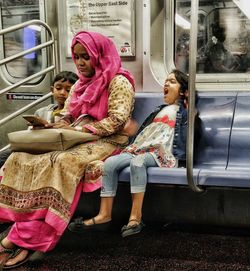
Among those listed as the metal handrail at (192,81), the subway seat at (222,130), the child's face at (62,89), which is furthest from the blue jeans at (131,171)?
the child's face at (62,89)

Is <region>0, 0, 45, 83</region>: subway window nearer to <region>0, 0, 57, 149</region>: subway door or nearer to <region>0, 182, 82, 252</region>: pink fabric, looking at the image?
<region>0, 0, 57, 149</region>: subway door

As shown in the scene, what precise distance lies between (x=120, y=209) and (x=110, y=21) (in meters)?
1.53

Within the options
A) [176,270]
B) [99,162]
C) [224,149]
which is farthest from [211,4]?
[176,270]

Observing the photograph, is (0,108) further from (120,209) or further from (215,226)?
(215,226)

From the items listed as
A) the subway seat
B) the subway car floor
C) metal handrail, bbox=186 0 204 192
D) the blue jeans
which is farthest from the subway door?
metal handrail, bbox=186 0 204 192

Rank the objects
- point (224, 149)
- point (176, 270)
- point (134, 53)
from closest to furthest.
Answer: point (176, 270) < point (224, 149) < point (134, 53)

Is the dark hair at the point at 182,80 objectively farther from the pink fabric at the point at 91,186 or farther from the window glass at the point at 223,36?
the pink fabric at the point at 91,186

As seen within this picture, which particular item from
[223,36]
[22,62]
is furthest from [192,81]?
[22,62]

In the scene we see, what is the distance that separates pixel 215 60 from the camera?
11.3 feet

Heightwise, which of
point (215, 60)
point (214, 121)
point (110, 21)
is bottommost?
point (214, 121)

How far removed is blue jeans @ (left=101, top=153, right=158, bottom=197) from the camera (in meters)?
2.58

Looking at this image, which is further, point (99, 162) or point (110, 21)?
point (110, 21)

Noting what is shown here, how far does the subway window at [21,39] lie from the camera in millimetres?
4113

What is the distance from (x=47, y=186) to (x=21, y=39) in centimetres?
205
